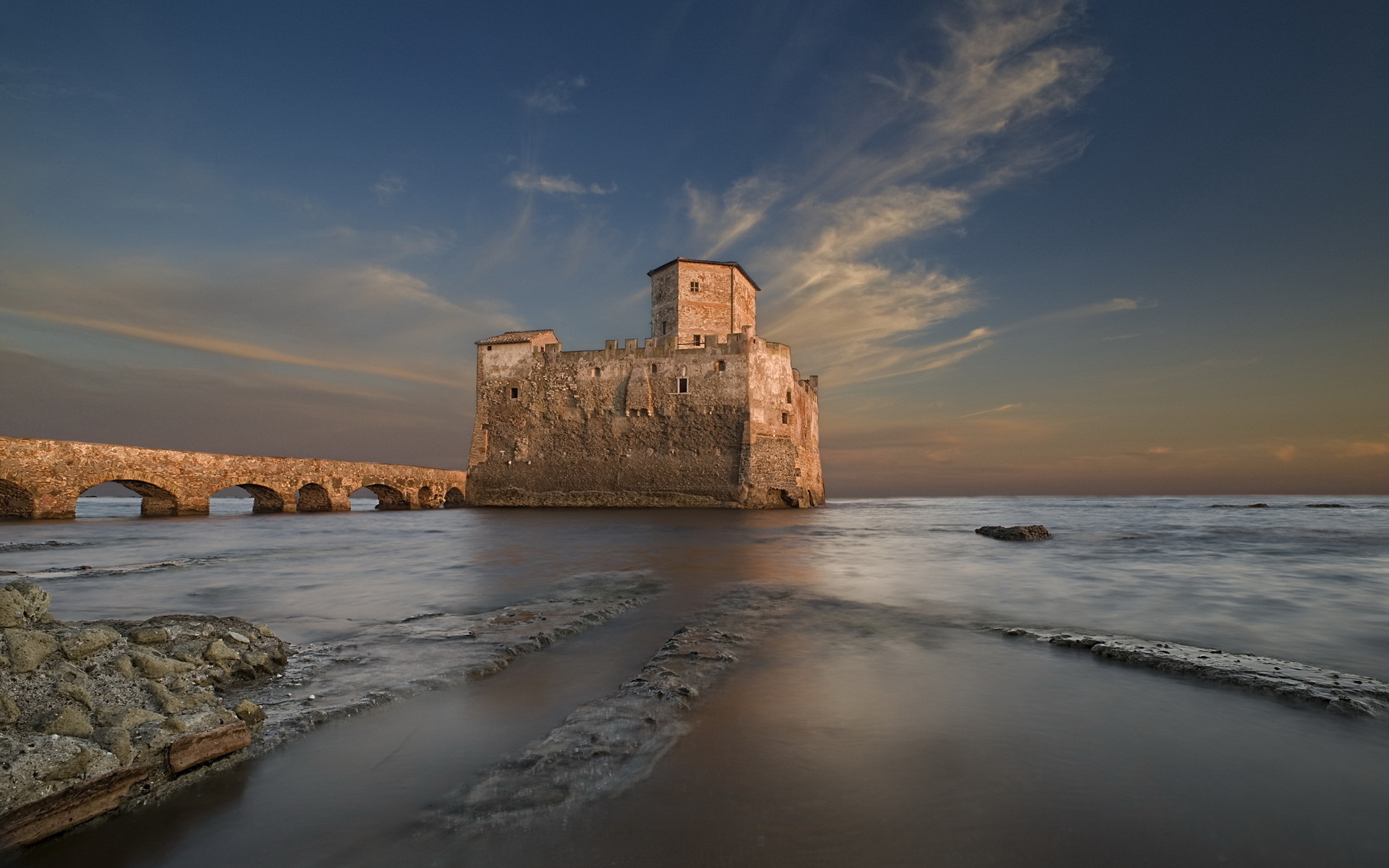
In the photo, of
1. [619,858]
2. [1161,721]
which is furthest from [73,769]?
[1161,721]

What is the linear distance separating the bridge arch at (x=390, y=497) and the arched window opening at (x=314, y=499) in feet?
9.14

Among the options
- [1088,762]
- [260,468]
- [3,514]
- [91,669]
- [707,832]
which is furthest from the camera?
[260,468]

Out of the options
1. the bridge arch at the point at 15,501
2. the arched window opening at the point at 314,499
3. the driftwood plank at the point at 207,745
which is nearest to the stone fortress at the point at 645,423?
the arched window opening at the point at 314,499

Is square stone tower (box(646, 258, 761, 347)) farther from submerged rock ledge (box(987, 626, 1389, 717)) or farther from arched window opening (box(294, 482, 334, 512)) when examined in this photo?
submerged rock ledge (box(987, 626, 1389, 717))

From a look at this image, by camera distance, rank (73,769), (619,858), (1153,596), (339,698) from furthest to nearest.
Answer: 1. (1153,596)
2. (339,698)
3. (73,769)
4. (619,858)

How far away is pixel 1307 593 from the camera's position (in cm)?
689

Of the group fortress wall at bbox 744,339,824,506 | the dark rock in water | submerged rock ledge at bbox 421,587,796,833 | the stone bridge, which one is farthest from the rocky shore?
fortress wall at bbox 744,339,824,506

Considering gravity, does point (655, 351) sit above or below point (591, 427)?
above

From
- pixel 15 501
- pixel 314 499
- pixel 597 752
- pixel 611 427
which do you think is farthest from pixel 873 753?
pixel 314 499

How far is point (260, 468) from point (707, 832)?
27.0 meters

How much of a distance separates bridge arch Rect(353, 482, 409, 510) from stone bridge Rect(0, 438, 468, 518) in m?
0.06

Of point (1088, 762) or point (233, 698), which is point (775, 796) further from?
point (233, 698)

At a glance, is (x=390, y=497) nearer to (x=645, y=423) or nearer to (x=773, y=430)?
(x=645, y=423)

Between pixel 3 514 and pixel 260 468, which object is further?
pixel 260 468
